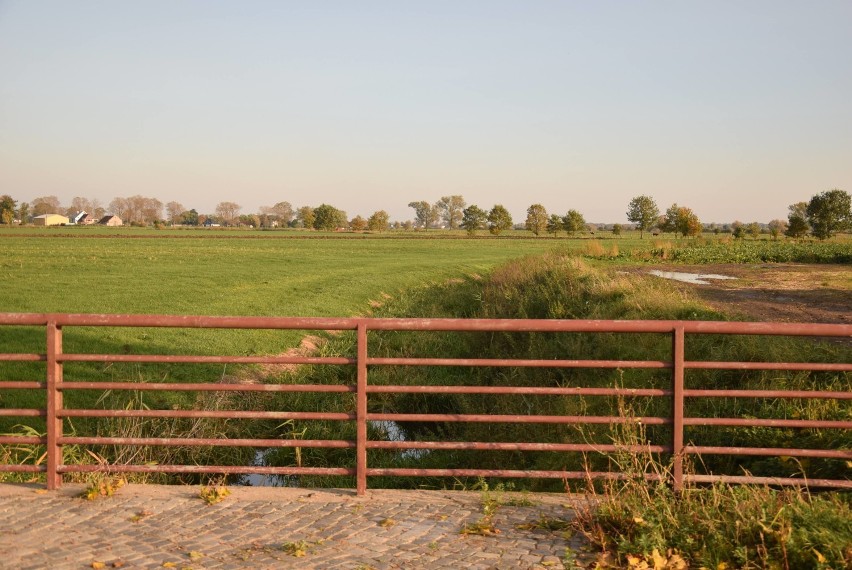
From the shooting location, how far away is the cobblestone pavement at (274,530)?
183 inches

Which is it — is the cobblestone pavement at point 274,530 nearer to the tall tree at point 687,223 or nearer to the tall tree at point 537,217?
the tall tree at point 687,223

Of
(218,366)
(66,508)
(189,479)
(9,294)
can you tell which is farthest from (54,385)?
(9,294)

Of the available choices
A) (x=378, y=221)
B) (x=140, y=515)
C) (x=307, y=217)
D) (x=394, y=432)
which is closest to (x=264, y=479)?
(x=394, y=432)

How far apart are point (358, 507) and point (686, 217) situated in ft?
344

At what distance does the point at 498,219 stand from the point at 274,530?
456 ft

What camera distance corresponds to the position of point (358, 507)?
5.62m

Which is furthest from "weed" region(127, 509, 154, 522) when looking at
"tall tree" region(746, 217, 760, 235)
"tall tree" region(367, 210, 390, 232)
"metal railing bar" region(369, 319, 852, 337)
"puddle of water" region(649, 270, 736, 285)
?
"tall tree" region(367, 210, 390, 232)

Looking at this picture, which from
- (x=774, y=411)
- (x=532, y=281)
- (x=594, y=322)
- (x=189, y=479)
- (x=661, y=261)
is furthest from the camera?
(x=661, y=261)

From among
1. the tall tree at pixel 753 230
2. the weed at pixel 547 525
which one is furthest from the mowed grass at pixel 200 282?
the tall tree at pixel 753 230

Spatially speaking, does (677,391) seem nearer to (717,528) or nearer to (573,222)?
(717,528)

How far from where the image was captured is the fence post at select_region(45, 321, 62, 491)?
5770mm

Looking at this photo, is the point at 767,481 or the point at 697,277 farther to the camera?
the point at 697,277

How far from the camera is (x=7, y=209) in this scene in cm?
16038

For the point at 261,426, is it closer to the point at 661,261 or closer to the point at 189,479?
the point at 189,479
